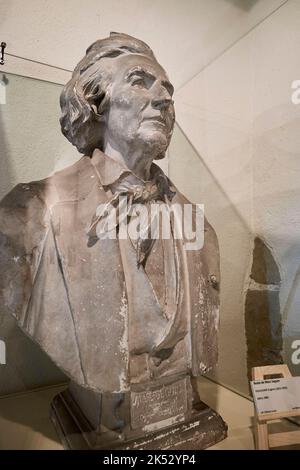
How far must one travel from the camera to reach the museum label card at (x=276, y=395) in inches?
41.3

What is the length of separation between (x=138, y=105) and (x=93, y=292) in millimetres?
546

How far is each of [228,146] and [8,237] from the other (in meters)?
1.14

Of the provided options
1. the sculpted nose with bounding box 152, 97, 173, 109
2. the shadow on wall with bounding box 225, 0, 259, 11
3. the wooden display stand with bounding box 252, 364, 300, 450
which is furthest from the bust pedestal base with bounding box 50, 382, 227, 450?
the shadow on wall with bounding box 225, 0, 259, 11

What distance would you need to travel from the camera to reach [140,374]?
1017mm

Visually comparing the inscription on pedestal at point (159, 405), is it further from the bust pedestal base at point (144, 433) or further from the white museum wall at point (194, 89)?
the white museum wall at point (194, 89)

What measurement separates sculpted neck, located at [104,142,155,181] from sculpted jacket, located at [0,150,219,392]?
0.04 meters

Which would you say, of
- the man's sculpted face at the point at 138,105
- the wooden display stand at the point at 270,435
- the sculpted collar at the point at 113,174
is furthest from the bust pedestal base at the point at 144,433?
the man's sculpted face at the point at 138,105

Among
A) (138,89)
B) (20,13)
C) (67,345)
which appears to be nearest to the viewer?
(67,345)

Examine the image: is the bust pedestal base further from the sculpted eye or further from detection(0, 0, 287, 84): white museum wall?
detection(0, 0, 287, 84): white museum wall

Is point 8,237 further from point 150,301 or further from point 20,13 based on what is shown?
point 20,13

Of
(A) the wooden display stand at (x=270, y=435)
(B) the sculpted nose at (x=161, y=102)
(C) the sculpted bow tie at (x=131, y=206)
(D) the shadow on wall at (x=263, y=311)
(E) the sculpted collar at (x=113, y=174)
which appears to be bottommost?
(A) the wooden display stand at (x=270, y=435)

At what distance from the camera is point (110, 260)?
3.25 ft
